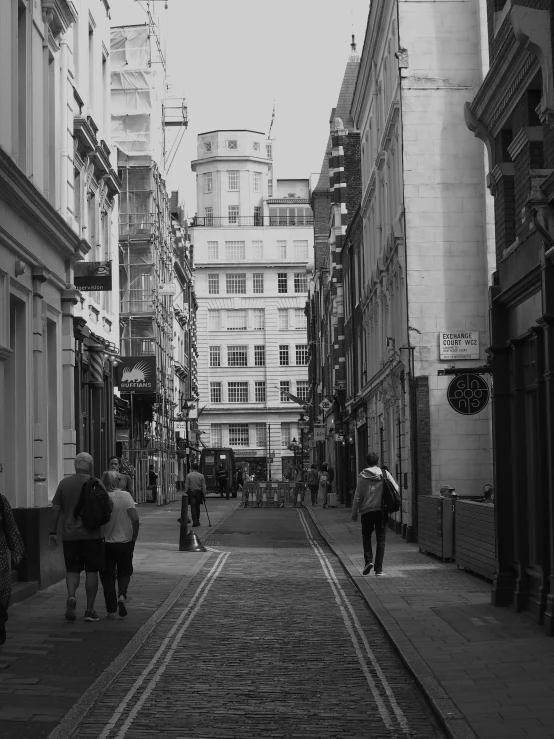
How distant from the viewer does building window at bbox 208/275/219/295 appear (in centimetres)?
12331

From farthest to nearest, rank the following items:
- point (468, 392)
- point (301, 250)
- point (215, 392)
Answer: point (301, 250) → point (215, 392) → point (468, 392)

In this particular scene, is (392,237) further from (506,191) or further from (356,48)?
(356,48)

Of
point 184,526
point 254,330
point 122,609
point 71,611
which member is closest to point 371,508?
point 122,609

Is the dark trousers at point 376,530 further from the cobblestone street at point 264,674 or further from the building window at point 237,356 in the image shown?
the building window at point 237,356

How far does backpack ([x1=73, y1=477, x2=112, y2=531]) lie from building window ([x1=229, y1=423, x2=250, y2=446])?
104m

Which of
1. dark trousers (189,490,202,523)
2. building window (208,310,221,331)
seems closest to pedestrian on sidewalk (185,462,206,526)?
dark trousers (189,490,202,523)

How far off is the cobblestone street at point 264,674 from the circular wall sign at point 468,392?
10.0ft

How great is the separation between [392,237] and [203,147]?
107m

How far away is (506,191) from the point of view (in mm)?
15477

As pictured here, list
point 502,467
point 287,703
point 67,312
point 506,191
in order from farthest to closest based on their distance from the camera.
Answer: point 67,312 → point 506,191 → point 502,467 → point 287,703

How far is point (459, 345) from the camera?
1053 inches

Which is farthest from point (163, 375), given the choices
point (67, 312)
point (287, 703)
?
point (287, 703)

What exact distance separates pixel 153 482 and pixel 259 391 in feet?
201

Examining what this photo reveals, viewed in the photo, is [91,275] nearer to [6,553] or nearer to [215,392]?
[6,553]
